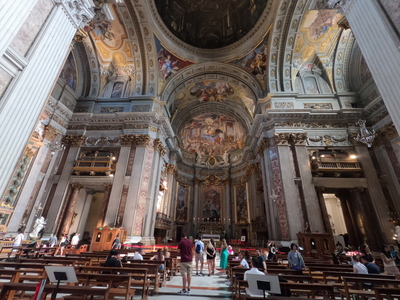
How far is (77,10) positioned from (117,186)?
902 cm

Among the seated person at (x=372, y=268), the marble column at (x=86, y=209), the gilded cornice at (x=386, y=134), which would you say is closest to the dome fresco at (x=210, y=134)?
the marble column at (x=86, y=209)

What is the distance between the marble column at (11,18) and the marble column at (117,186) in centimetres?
922

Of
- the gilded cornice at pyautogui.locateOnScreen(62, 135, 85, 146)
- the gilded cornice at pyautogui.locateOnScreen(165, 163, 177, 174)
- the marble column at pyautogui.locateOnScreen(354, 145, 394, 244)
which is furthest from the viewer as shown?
the gilded cornice at pyautogui.locateOnScreen(165, 163, 177, 174)

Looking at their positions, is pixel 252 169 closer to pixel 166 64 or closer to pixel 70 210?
pixel 166 64

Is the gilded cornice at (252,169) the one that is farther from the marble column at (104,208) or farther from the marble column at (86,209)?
the marble column at (86,209)

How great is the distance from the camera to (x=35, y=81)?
4344 mm

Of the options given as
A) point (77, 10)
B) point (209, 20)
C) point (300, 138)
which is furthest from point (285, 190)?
point (209, 20)

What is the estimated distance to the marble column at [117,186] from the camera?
Answer: 11.2 metres

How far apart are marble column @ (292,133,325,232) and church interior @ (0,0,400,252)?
0.20 feet

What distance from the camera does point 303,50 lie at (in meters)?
14.1

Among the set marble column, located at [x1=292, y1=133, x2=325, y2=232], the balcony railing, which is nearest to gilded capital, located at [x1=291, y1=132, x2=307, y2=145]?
marble column, located at [x1=292, y1=133, x2=325, y2=232]

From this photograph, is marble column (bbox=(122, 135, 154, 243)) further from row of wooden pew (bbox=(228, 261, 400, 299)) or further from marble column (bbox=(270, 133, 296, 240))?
marble column (bbox=(270, 133, 296, 240))

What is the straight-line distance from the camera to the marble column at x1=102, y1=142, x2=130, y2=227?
11.2 metres

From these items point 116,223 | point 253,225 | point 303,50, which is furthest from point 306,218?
point 303,50
